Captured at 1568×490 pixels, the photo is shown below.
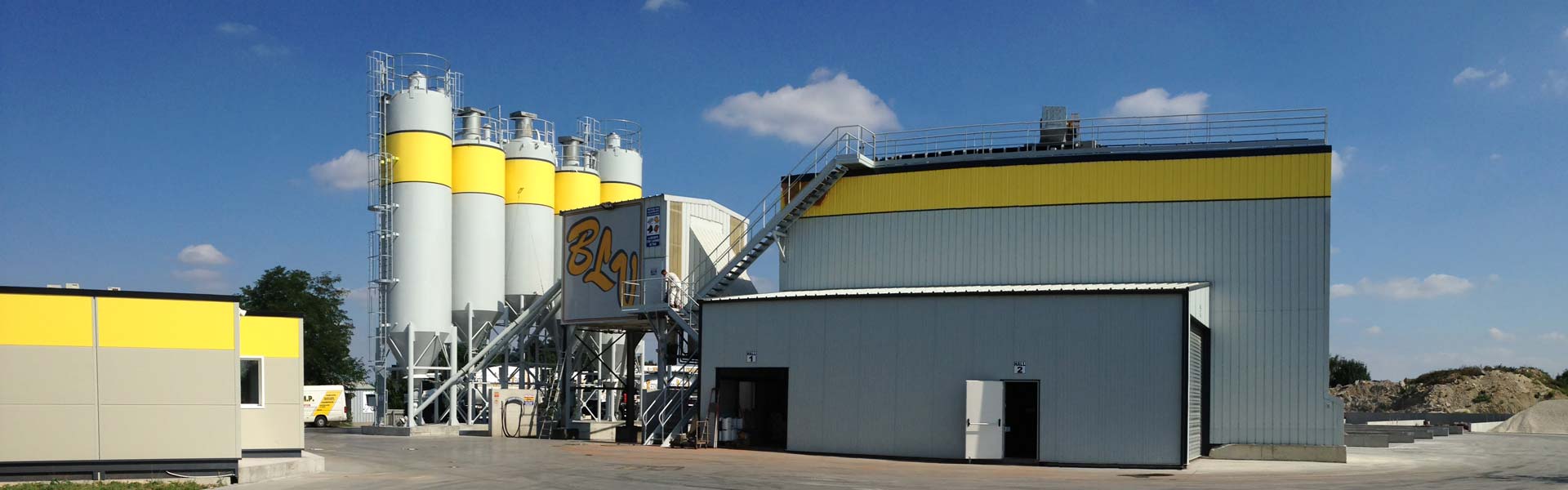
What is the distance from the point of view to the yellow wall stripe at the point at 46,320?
Answer: 20406 millimetres

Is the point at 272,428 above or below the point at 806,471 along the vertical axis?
above

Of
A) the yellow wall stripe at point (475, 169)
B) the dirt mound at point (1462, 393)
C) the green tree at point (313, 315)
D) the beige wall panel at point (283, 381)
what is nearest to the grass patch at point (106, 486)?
the beige wall panel at point (283, 381)

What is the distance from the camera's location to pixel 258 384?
996 inches

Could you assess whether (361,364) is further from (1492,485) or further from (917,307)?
(1492,485)

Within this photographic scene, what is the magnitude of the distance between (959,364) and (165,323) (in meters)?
17.7

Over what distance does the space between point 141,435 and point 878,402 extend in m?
16.9

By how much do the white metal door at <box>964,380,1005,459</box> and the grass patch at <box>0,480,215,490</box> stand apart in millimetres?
16609

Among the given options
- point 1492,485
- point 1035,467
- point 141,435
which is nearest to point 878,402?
point 1035,467

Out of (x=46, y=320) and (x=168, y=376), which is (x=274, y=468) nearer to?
(x=168, y=376)

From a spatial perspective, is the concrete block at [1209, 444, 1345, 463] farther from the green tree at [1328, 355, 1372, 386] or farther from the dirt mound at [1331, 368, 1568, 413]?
the green tree at [1328, 355, 1372, 386]

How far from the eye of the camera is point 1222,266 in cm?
3241

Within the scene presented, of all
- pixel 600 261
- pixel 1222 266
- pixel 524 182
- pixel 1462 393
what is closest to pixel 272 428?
pixel 600 261

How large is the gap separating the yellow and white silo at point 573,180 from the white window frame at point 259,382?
26747mm

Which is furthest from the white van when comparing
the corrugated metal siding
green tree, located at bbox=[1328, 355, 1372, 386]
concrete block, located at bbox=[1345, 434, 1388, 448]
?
green tree, located at bbox=[1328, 355, 1372, 386]
